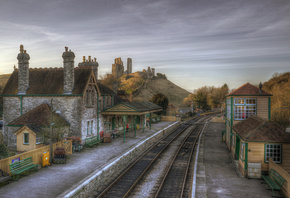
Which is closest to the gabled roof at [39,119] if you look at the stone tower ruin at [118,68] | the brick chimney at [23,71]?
the brick chimney at [23,71]

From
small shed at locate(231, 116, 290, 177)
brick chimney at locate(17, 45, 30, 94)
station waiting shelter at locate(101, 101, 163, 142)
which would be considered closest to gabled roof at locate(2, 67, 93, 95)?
brick chimney at locate(17, 45, 30, 94)

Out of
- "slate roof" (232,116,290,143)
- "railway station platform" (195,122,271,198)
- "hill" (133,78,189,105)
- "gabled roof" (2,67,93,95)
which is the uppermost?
"hill" (133,78,189,105)

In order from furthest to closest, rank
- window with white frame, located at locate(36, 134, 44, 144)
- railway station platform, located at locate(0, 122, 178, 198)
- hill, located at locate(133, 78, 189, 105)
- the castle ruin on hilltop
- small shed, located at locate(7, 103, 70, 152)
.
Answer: the castle ruin on hilltop → hill, located at locate(133, 78, 189, 105) → window with white frame, located at locate(36, 134, 44, 144) → small shed, located at locate(7, 103, 70, 152) → railway station platform, located at locate(0, 122, 178, 198)

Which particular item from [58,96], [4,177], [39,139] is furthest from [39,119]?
[4,177]

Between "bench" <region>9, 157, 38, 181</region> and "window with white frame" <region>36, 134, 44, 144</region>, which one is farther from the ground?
"window with white frame" <region>36, 134, 44, 144</region>

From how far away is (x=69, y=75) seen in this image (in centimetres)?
2331

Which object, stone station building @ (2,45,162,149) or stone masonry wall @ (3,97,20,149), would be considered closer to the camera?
stone station building @ (2,45,162,149)

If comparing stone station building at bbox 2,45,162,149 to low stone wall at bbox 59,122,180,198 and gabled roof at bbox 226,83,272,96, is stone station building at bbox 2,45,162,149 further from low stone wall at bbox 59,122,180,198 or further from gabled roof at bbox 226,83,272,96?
gabled roof at bbox 226,83,272,96

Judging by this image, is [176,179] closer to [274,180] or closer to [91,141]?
[274,180]

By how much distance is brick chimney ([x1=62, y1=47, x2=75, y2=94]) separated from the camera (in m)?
23.1

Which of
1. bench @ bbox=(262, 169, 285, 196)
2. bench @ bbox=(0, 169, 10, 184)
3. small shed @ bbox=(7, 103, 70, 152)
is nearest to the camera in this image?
bench @ bbox=(262, 169, 285, 196)

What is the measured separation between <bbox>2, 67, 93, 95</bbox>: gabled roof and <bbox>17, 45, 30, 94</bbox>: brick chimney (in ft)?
1.58

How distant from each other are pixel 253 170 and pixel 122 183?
7719 millimetres

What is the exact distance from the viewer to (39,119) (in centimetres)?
2150
